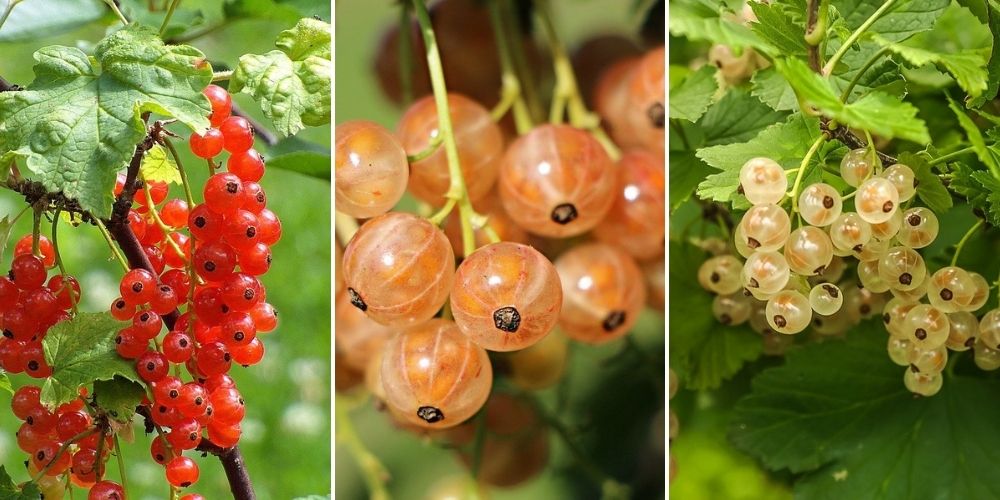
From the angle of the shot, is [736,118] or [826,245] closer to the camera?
[826,245]

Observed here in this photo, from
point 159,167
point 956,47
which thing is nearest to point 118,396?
point 159,167

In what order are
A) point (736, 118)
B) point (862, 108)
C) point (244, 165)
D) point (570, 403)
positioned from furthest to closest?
point (570, 403)
point (736, 118)
point (244, 165)
point (862, 108)

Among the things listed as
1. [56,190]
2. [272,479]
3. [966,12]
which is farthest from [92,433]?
[966,12]

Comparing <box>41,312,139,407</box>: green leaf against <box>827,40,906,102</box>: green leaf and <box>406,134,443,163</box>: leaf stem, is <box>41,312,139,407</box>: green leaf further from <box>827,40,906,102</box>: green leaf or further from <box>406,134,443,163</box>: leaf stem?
<box>827,40,906,102</box>: green leaf

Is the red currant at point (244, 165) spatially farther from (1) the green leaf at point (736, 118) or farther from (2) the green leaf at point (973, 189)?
(2) the green leaf at point (973, 189)

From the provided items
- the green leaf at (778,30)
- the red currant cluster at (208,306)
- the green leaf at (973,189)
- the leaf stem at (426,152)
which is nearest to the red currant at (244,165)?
the red currant cluster at (208,306)

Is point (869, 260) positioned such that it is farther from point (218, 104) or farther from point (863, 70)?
point (218, 104)

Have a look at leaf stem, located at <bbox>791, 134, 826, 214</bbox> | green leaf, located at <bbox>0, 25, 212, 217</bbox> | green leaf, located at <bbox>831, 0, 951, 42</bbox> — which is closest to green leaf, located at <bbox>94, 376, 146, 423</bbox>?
green leaf, located at <bbox>0, 25, 212, 217</bbox>
